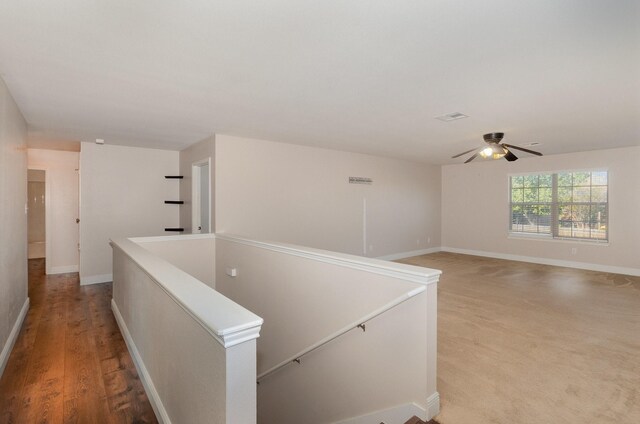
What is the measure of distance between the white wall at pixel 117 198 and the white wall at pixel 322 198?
74.1 inches

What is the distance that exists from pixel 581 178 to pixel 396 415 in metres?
6.93

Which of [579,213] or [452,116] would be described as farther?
[579,213]

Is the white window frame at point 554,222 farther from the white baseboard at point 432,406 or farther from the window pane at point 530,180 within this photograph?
the white baseboard at point 432,406

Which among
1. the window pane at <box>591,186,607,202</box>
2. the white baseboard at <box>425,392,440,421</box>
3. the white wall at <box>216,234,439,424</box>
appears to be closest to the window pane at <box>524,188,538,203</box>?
the window pane at <box>591,186,607,202</box>

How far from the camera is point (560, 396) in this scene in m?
2.23

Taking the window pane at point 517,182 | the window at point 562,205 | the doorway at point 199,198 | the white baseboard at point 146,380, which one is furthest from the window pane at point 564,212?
the white baseboard at point 146,380

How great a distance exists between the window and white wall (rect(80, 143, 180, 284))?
760cm

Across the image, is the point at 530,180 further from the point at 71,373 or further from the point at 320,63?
the point at 71,373

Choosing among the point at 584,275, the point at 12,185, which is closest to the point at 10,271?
the point at 12,185

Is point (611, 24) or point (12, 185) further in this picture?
point (12, 185)

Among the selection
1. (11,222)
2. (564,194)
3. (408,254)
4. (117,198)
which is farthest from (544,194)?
(11,222)

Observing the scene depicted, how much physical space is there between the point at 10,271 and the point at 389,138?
4806 millimetres

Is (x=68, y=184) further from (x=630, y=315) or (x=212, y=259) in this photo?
(x=630, y=315)

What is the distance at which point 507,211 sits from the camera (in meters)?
7.54
